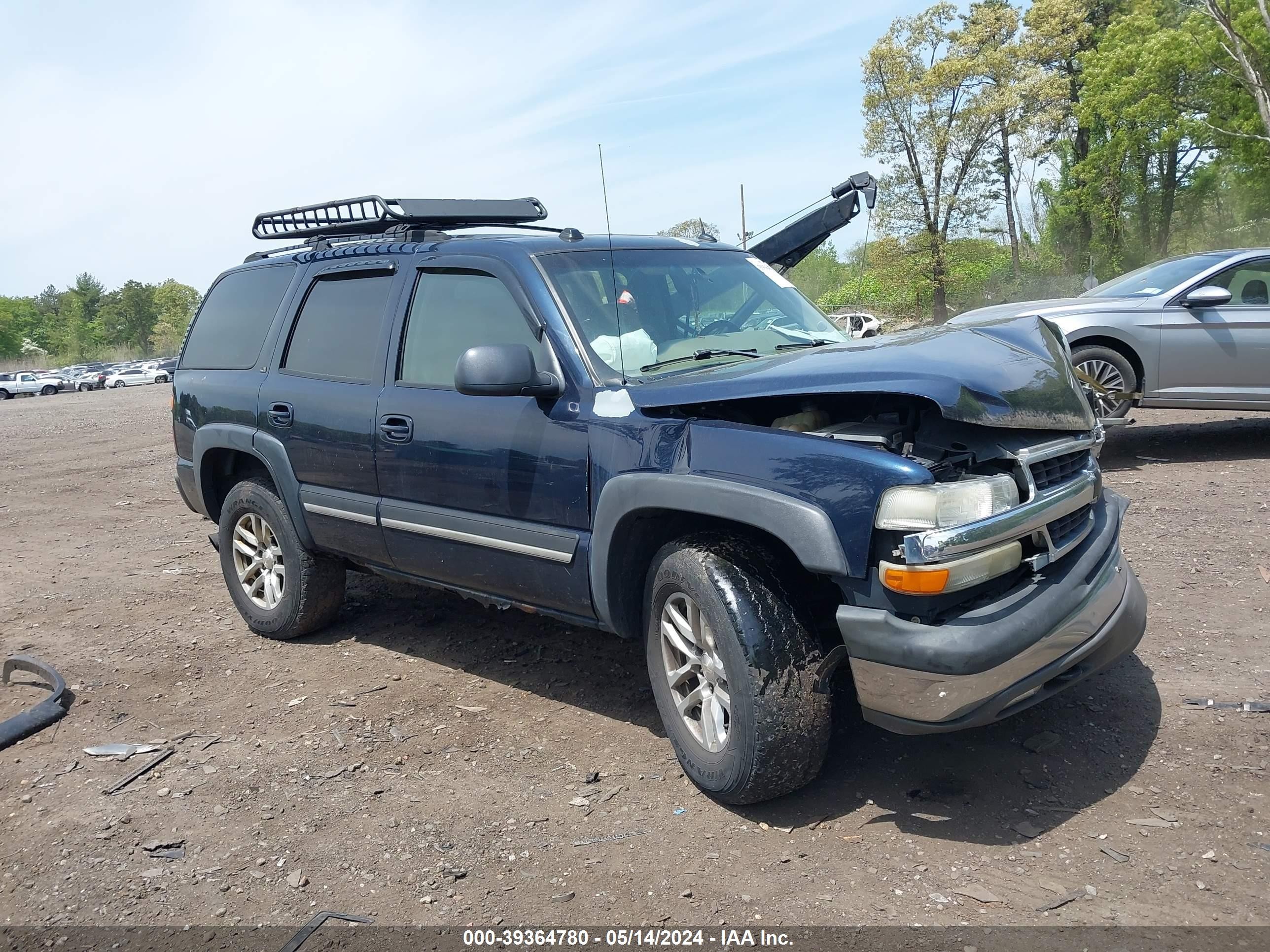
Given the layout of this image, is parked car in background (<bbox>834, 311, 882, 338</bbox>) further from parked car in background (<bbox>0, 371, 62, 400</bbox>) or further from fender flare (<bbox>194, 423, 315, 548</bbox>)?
parked car in background (<bbox>0, 371, 62, 400</bbox>)

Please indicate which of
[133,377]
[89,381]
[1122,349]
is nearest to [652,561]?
[1122,349]

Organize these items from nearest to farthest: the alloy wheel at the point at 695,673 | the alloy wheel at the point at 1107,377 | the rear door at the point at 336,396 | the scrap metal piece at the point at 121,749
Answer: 1. the alloy wheel at the point at 695,673
2. the scrap metal piece at the point at 121,749
3. the rear door at the point at 336,396
4. the alloy wheel at the point at 1107,377

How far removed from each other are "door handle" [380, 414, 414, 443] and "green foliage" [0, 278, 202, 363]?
107 metres

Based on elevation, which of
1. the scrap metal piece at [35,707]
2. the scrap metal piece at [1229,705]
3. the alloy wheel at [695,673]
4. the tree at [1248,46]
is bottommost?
the scrap metal piece at [1229,705]

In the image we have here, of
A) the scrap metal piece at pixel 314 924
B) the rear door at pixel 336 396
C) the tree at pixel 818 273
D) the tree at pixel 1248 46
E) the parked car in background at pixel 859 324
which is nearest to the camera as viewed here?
the scrap metal piece at pixel 314 924

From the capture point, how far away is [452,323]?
14.5 feet

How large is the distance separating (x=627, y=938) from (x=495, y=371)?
1.91 metres

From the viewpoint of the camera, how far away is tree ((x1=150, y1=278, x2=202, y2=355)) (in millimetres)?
107562

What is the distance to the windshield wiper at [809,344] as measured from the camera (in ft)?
13.9

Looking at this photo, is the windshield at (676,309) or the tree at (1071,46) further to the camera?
the tree at (1071,46)

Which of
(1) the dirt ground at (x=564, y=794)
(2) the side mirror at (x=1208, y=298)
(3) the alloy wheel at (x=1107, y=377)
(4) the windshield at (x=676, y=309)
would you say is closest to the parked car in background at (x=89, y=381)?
(1) the dirt ground at (x=564, y=794)

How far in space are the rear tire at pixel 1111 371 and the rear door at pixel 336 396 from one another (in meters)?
5.98

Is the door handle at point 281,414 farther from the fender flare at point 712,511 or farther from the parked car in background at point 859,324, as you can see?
the parked car in background at point 859,324

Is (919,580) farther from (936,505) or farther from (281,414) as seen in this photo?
(281,414)
